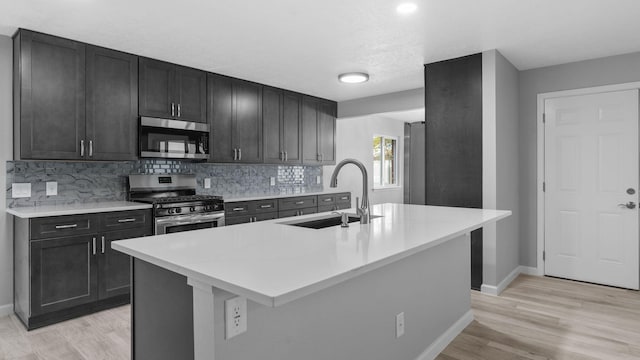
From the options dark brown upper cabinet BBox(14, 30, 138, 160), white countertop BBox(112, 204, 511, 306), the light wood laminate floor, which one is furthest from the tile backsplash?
white countertop BBox(112, 204, 511, 306)

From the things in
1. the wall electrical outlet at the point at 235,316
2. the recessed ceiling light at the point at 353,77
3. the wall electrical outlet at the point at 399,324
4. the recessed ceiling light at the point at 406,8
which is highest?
the recessed ceiling light at the point at 406,8

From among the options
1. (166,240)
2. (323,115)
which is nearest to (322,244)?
(166,240)

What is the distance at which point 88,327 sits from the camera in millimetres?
2875

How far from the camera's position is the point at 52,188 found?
338 centimetres

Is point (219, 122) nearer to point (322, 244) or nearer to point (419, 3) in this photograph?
point (419, 3)

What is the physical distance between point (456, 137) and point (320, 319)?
2.73 metres

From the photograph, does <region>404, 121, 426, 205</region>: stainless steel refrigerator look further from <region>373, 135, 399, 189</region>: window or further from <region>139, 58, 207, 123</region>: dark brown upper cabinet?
<region>139, 58, 207, 123</region>: dark brown upper cabinet

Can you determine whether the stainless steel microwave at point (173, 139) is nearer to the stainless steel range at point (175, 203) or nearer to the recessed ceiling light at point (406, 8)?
the stainless steel range at point (175, 203)

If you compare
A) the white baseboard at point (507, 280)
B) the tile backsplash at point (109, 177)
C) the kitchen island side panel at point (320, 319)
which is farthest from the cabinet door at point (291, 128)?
the kitchen island side panel at point (320, 319)

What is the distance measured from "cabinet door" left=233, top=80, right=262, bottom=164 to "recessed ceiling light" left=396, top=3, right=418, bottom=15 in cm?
241

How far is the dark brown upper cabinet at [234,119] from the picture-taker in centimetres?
428

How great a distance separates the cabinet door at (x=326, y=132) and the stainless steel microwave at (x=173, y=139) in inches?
79.6

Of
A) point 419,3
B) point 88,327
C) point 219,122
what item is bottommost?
point 88,327

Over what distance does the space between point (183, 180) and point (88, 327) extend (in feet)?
5.98
